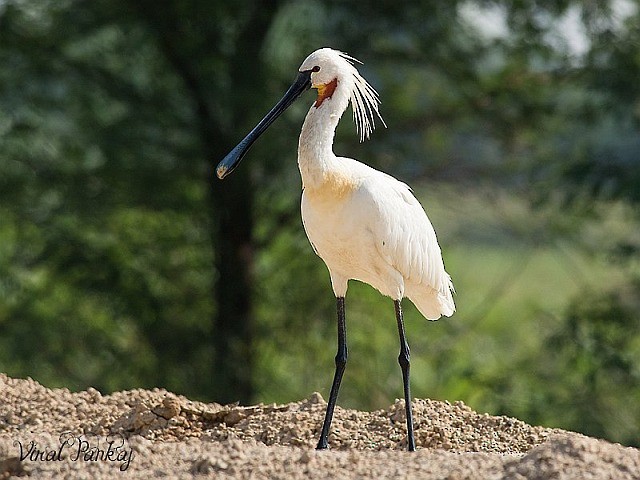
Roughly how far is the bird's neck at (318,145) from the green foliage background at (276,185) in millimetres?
6941

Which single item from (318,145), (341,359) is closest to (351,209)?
(318,145)

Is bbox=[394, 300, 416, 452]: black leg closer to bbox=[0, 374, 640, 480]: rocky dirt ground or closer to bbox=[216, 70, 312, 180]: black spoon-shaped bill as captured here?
bbox=[0, 374, 640, 480]: rocky dirt ground

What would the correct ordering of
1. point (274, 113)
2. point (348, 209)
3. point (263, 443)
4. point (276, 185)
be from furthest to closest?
point (276, 185)
point (274, 113)
point (263, 443)
point (348, 209)

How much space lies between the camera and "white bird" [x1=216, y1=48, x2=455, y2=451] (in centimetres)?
688

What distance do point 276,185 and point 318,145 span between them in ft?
26.4

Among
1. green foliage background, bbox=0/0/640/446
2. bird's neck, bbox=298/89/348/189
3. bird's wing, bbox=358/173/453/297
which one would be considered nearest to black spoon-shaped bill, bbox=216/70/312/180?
bird's neck, bbox=298/89/348/189

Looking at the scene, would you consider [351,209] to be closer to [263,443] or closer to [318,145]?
[318,145]

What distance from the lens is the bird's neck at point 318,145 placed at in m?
6.86

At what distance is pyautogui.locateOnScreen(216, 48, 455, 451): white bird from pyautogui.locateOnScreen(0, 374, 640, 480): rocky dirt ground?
0.35 m

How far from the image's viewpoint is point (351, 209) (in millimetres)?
6871

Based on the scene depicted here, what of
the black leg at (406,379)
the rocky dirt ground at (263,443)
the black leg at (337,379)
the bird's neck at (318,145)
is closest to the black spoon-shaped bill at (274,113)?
the bird's neck at (318,145)

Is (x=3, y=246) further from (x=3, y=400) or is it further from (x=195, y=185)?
(x=3, y=400)

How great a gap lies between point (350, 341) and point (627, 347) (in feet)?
12.5

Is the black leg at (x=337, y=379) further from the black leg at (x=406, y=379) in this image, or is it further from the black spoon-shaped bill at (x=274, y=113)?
the black spoon-shaped bill at (x=274, y=113)
